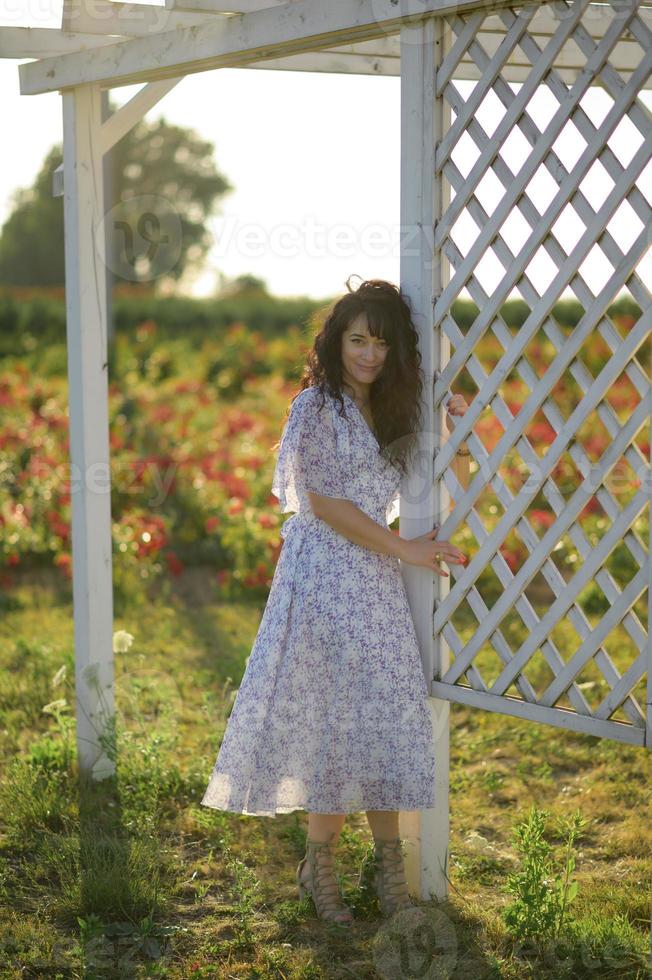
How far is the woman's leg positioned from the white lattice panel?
36 centimetres

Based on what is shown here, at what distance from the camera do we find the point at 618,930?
105 inches

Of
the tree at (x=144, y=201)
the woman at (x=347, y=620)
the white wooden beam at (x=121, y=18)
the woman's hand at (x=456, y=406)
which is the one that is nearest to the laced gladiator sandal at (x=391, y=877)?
the woman at (x=347, y=620)

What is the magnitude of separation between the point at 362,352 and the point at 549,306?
1.68 ft

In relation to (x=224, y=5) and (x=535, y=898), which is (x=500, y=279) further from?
(x=535, y=898)

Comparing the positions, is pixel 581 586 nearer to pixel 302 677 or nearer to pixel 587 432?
pixel 302 677

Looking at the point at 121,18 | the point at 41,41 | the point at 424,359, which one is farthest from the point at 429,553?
the point at 41,41

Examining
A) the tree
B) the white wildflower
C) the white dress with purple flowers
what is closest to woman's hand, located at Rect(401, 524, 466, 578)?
the white dress with purple flowers

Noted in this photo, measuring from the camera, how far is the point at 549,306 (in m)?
2.49

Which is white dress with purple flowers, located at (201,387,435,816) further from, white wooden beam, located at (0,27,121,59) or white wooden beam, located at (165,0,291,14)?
white wooden beam, located at (0,27,121,59)

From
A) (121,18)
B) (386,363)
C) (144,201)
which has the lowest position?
(386,363)

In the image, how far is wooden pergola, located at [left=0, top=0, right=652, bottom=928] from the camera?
2.36 metres

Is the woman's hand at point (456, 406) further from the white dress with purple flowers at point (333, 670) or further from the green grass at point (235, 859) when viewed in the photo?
the green grass at point (235, 859)

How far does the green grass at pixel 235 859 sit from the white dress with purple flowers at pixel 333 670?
346mm

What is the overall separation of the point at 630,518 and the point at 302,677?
0.96 metres
